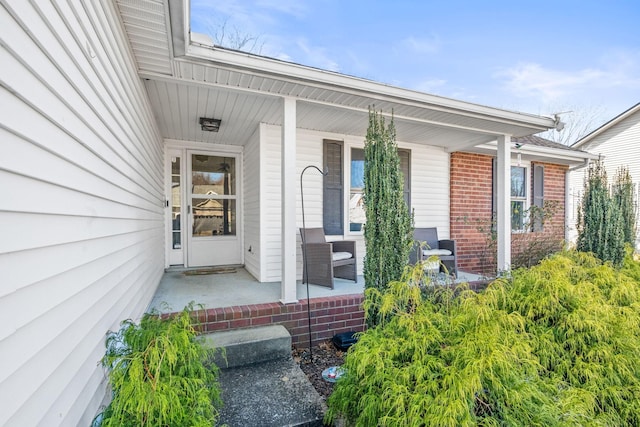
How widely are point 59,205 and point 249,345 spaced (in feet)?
6.58

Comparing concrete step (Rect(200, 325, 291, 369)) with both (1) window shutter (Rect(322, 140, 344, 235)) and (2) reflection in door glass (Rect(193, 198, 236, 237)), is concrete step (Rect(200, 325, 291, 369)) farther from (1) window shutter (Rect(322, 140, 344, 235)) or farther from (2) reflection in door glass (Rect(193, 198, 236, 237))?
(2) reflection in door glass (Rect(193, 198, 236, 237))

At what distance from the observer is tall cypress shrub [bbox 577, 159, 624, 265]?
4.64 metres

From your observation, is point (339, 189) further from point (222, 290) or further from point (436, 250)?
point (222, 290)

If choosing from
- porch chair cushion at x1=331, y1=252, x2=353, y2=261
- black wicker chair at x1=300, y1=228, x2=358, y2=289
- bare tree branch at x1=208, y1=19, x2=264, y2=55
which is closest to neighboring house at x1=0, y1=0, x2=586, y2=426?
black wicker chair at x1=300, y1=228, x2=358, y2=289

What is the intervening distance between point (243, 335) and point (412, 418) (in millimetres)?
1885

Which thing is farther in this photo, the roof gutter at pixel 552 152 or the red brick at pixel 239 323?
the roof gutter at pixel 552 152

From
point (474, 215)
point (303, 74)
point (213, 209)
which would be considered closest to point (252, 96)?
point (303, 74)

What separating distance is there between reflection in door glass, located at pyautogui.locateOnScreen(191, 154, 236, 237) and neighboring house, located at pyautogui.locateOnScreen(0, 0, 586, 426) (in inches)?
1.0

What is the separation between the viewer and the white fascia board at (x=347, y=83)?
8.83ft

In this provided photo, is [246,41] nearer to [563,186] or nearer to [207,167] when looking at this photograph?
[207,167]

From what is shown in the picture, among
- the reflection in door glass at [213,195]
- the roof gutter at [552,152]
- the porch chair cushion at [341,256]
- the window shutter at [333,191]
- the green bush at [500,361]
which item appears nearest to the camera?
the green bush at [500,361]

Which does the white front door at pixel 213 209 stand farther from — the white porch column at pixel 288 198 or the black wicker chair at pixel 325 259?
the white porch column at pixel 288 198

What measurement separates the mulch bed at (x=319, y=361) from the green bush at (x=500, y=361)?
2.38 feet

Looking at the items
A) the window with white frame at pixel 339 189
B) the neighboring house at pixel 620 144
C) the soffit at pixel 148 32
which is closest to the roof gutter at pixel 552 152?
the window with white frame at pixel 339 189
